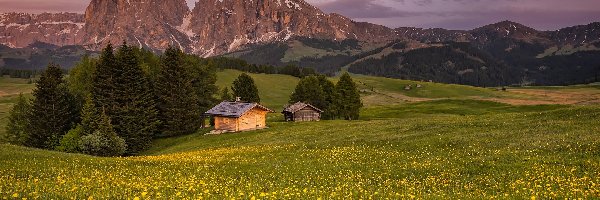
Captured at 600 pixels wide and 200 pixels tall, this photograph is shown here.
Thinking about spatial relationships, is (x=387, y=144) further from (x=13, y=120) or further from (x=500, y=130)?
(x=13, y=120)

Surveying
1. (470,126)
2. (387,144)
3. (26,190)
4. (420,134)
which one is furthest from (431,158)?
(26,190)

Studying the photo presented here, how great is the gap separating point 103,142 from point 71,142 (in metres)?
6.55

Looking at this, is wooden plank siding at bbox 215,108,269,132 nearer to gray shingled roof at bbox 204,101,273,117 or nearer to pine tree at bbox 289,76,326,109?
gray shingled roof at bbox 204,101,273,117

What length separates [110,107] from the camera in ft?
212

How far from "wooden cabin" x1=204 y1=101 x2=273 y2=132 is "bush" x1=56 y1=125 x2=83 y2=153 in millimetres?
21766

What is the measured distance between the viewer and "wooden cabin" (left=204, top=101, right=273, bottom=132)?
241 feet

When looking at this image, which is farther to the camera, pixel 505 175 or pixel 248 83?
pixel 248 83

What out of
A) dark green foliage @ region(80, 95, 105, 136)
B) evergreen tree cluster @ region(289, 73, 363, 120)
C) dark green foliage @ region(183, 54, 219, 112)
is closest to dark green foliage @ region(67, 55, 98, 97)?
dark green foliage @ region(80, 95, 105, 136)

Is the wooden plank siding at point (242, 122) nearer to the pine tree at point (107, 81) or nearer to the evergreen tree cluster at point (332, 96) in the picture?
the pine tree at point (107, 81)

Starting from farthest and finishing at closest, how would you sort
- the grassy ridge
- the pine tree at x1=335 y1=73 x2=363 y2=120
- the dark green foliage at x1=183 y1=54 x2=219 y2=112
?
1. the pine tree at x1=335 y1=73 x2=363 y2=120
2. the dark green foliage at x1=183 y1=54 x2=219 y2=112
3. the grassy ridge

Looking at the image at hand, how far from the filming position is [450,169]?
23.3 meters

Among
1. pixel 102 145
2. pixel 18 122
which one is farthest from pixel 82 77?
pixel 102 145

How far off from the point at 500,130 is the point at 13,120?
77.4 m

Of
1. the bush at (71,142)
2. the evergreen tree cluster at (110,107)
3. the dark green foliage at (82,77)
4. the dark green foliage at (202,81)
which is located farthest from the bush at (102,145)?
the dark green foliage at (202,81)
